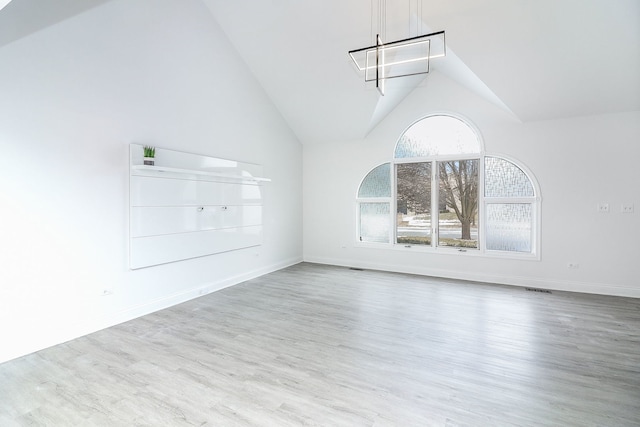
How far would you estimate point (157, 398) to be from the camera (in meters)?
2.21

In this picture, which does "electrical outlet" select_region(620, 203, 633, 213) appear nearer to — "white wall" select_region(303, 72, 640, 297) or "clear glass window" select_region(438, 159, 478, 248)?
"white wall" select_region(303, 72, 640, 297)

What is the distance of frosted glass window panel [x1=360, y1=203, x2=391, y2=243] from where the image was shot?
6395mm

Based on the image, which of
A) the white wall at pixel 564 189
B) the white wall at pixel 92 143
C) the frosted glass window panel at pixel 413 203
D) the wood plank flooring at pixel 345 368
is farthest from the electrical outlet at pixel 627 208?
the white wall at pixel 92 143

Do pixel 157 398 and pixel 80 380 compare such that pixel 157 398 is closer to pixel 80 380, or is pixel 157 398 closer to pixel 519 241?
pixel 80 380

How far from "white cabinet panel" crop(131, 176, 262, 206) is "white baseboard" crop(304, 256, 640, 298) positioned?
8.78 ft

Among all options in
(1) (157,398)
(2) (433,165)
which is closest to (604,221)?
(2) (433,165)

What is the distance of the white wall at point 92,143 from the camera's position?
9.21 feet

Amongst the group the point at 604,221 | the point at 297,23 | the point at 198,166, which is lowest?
the point at 604,221

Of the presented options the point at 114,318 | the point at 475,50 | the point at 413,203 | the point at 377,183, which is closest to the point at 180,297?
the point at 114,318

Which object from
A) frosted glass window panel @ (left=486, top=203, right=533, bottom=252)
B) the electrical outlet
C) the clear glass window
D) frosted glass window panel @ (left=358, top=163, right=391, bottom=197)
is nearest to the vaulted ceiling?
frosted glass window panel @ (left=358, top=163, right=391, bottom=197)

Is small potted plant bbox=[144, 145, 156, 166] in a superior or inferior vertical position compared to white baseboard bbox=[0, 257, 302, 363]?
superior

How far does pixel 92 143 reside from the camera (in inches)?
131

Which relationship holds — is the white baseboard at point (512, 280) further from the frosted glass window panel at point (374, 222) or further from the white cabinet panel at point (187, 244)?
the white cabinet panel at point (187, 244)

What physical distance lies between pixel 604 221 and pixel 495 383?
3849mm
